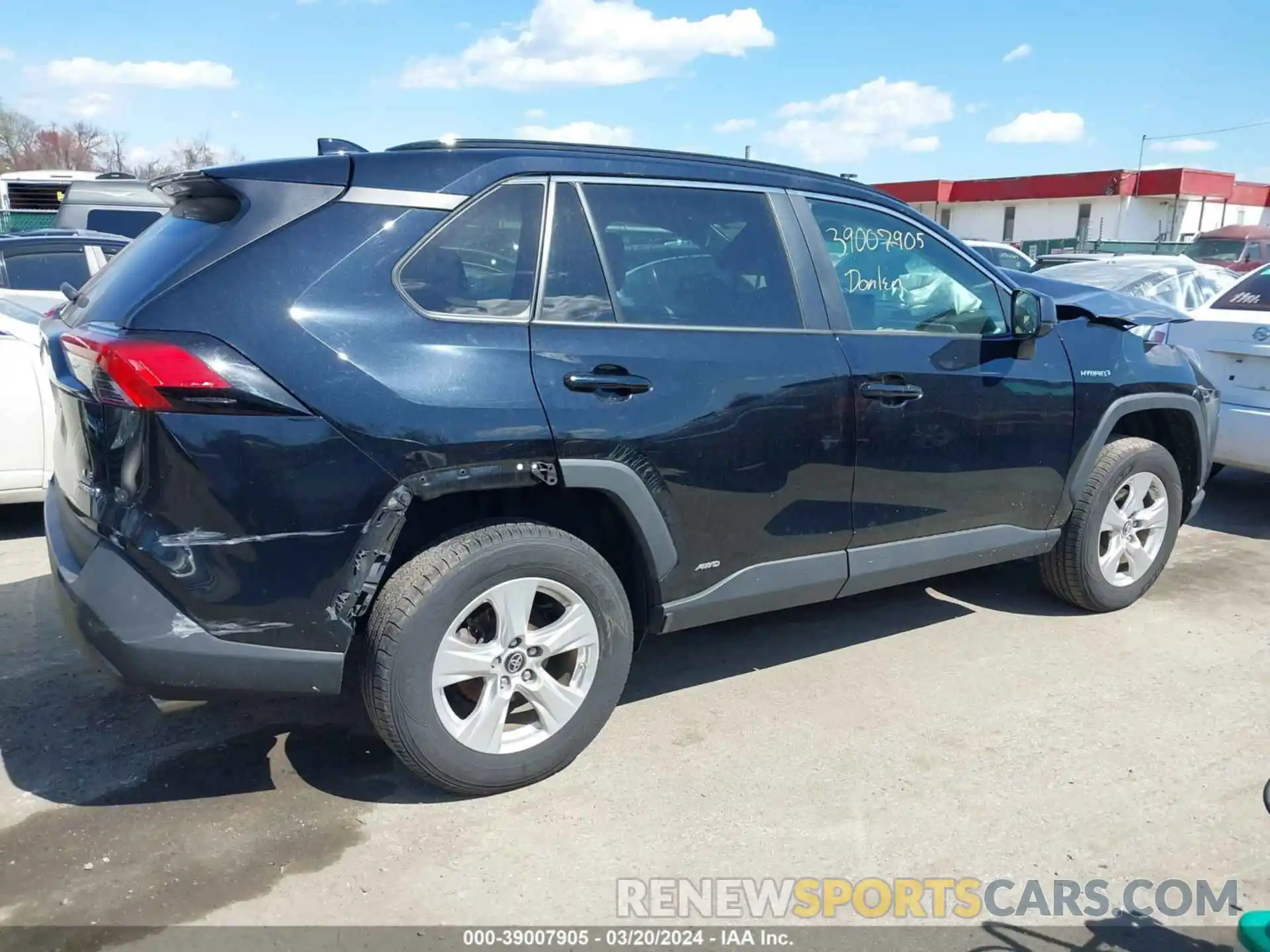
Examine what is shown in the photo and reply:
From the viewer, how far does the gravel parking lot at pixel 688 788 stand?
111 inches

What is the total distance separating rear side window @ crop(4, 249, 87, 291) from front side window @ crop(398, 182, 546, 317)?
629cm

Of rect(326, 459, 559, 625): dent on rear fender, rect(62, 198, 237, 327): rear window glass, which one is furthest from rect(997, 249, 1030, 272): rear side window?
rect(62, 198, 237, 327): rear window glass

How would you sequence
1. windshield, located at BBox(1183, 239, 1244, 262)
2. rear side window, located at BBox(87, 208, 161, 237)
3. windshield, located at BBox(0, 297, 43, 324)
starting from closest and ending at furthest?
windshield, located at BBox(0, 297, 43, 324) < rear side window, located at BBox(87, 208, 161, 237) < windshield, located at BBox(1183, 239, 1244, 262)

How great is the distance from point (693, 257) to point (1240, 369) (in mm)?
4698

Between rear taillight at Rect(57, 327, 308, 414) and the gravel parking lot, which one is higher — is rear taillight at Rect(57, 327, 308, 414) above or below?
above

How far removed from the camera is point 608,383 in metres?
3.17

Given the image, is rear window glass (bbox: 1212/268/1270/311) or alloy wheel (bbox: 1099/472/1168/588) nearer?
alloy wheel (bbox: 1099/472/1168/588)

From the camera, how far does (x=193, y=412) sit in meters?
2.67

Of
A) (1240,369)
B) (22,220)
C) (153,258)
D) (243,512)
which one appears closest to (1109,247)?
(1240,369)

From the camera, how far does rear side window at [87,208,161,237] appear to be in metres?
12.6

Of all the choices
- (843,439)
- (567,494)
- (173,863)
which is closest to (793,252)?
(843,439)

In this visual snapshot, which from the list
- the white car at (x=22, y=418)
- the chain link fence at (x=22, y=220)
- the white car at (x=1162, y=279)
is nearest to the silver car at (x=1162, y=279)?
the white car at (x=1162, y=279)

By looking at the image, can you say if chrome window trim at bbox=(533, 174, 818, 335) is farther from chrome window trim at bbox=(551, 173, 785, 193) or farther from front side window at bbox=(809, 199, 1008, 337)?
front side window at bbox=(809, 199, 1008, 337)

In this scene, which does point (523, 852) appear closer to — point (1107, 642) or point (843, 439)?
point (843, 439)
